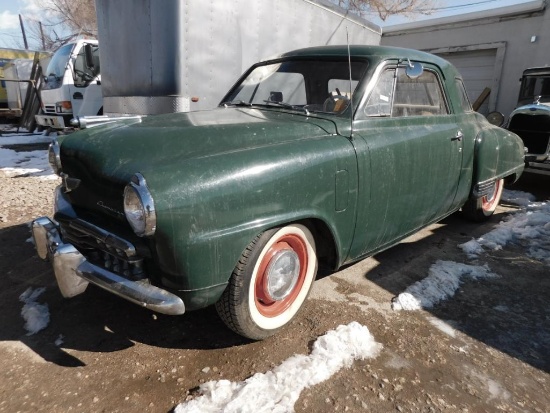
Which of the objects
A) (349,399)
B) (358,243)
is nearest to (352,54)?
(358,243)

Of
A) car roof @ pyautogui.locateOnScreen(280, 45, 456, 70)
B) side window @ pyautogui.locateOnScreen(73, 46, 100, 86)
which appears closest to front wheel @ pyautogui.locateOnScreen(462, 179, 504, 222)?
car roof @ pyautogui.locateOnScreen(280, 45, 456, 70)

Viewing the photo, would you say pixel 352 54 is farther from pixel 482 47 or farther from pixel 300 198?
pixel 482 47

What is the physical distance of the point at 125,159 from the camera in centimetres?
209

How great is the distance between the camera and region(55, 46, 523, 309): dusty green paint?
1.90 metres

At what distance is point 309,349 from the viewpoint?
2322 millimetres

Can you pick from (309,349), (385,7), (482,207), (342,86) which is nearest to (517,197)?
(482,207)

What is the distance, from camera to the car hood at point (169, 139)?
6.86 ft

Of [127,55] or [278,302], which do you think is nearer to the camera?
[278,302]

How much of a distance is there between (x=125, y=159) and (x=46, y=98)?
29.3 ft

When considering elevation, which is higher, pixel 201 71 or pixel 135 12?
pixel 135 12

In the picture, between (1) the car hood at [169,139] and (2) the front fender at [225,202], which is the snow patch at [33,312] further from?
(2) the front fender at [225,202]

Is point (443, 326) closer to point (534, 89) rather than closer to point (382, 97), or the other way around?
point (382, 97)

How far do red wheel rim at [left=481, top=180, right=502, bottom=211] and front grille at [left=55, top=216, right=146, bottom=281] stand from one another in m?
3.86

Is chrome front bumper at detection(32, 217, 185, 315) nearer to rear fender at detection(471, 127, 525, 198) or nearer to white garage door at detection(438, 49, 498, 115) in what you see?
rear fender at detection(471, 127, 525, 198)
